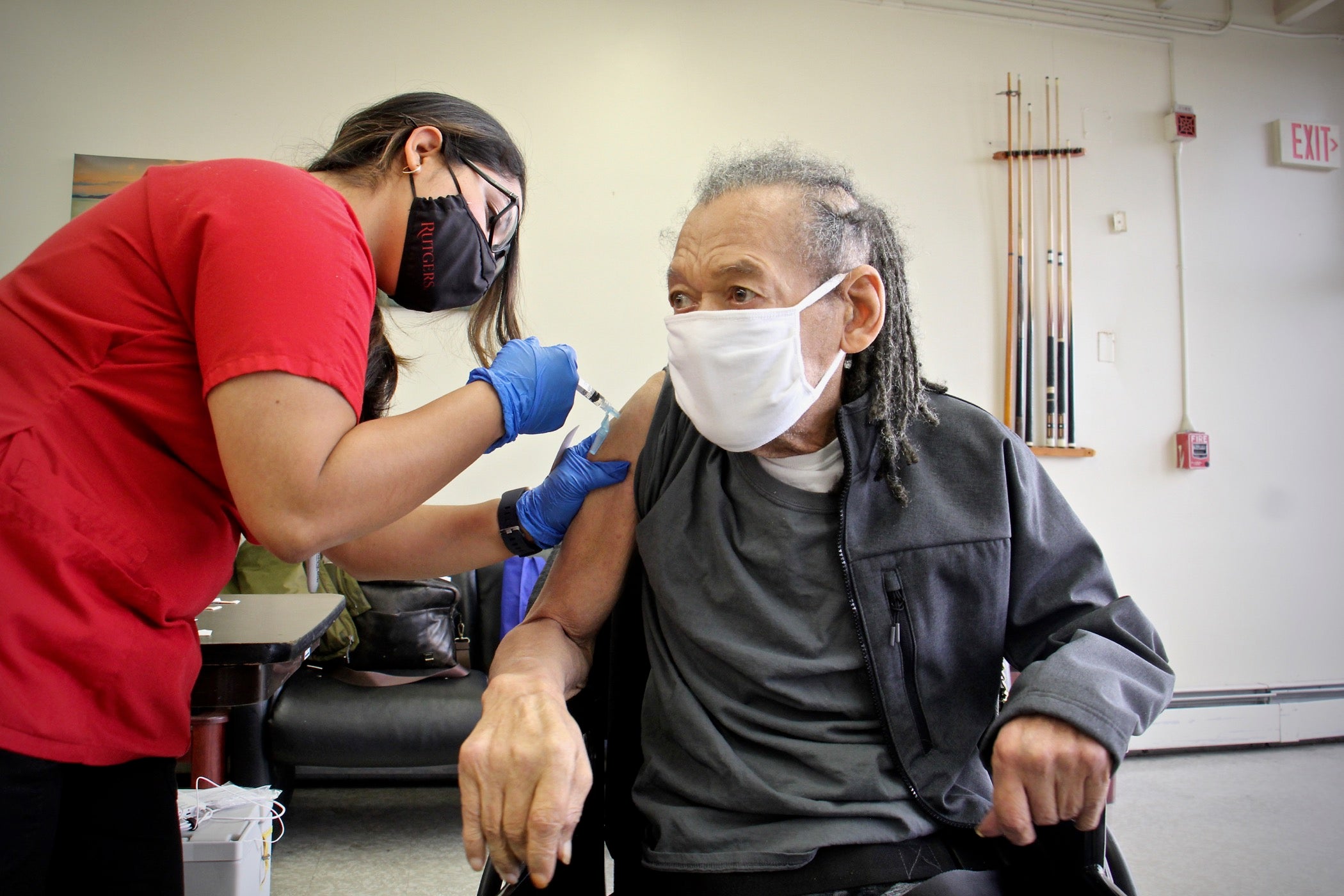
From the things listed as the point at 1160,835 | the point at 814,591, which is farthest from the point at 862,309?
the point at 1160,835

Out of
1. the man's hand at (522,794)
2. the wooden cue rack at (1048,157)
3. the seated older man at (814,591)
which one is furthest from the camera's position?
the wooden cue rack at (1048,157)

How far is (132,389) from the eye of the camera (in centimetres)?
87

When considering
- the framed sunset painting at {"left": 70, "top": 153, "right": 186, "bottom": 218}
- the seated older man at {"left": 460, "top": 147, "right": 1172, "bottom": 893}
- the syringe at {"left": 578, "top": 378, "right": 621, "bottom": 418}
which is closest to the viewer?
the seated older man at {"left": 460, "top": 147, "right": 1172, "bottom": 893}

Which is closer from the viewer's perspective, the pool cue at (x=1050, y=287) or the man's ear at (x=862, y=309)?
the man's ear at (x=862, y=309)

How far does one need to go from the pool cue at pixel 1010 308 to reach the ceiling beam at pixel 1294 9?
1.50 m

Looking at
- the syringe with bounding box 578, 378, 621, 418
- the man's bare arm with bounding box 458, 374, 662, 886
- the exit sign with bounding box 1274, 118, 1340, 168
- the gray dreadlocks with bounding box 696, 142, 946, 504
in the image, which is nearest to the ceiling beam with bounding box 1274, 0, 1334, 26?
the exit sign with bounding box 1274, 118, 1340, 168

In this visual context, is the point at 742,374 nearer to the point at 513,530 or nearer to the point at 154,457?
the point at 513,530

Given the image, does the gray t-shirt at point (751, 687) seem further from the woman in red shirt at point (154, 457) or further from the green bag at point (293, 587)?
the green bag at point (293, 587)

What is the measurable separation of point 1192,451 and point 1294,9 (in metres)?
2.20

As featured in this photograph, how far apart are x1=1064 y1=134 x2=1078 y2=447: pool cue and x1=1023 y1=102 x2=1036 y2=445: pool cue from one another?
5.6 inches

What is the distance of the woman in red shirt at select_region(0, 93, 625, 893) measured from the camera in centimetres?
82

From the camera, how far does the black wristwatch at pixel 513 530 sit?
4.43ft

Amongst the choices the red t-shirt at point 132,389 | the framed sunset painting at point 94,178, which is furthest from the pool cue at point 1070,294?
the framed sunset painting at point 94,178

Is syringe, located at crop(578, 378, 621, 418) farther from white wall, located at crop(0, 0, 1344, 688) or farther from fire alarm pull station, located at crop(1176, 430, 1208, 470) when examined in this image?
fire alarm pull station, located at crop(1176, 430, 1208, 470)
